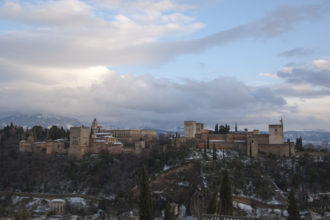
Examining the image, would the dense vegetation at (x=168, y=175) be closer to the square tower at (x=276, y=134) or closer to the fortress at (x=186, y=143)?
the fortress at (x=186, y=143)

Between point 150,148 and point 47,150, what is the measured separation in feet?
62.1

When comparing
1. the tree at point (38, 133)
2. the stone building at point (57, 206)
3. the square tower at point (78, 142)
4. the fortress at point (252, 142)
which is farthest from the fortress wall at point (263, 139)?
the tree at point (38, 133)

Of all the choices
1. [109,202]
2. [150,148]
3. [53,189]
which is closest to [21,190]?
[53,189]

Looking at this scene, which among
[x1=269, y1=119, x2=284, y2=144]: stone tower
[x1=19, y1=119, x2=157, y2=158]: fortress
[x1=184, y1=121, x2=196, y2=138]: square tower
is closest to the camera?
[x1=269, y1=119, x2=284, y2=144]: stone tower

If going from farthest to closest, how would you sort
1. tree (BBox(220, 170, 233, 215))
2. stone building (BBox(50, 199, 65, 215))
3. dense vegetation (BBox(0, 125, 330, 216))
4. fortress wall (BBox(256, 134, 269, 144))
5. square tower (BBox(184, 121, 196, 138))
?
square tower (BBox(184, 121, 196, 138)) < fortress wall (BBox(256, 134, 269, 144)) < stone building (BBox(50, 199, 65, 215)) < dense vegetation (BBox(0, 125, 330, 216)) < tree (BBox(220, 170, 233, 215))

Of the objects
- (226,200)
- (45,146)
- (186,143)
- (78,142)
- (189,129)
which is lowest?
(226,200)

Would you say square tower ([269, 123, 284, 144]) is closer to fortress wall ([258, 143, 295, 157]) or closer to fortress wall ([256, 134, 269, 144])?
fortress wall ([256, 134, 269, 144])

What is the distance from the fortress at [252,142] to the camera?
214 ft

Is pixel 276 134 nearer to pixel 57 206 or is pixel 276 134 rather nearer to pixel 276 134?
pixel 276 134

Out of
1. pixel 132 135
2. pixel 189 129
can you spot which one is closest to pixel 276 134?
pixel 189 129

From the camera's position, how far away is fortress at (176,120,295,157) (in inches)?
2566

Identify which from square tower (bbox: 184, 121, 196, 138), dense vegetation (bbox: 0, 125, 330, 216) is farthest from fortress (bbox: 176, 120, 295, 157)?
dense vegetation (bbox: 0, 125, 330, 216)

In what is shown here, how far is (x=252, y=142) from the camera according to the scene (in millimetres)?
65250

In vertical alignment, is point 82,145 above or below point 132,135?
below
